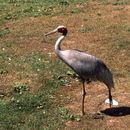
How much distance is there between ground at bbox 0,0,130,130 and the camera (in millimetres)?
14058

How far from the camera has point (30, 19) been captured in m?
22.6

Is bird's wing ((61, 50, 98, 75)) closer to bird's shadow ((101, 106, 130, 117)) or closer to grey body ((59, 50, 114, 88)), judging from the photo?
grey body ((59, 50, 114, 88))

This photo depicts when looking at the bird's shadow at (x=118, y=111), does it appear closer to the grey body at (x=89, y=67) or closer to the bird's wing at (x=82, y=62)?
the grey body at (x=89, y=67)

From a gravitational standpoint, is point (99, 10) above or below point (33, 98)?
above

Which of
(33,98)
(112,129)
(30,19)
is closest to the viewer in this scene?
(112,129)

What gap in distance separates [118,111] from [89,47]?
17.6ft

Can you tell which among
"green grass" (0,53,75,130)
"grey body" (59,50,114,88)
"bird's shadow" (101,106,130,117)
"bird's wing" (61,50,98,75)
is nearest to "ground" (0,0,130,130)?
"bird's shadow" (101,106,130,117)

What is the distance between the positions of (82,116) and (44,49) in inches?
223

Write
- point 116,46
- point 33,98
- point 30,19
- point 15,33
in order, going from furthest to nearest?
point 30,19 < point 15,33 < point 116,46 < point 33,98

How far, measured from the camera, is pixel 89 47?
1914 cm

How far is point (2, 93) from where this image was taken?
15383mm

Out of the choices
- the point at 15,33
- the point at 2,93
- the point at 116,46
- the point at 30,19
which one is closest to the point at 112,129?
the point at 2,93

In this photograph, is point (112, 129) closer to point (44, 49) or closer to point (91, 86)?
point (91, 86)

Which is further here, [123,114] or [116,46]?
[116,46]
